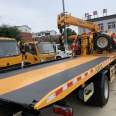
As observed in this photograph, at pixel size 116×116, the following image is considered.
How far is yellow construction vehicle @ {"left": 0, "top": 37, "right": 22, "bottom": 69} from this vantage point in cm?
957

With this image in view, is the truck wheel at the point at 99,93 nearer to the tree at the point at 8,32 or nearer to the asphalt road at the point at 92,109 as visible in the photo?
the asphalt road at the point at 92,109

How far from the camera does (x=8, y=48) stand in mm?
10172

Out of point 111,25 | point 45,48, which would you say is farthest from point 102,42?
point 111,25

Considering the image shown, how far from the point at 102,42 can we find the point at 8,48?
12.8 feet

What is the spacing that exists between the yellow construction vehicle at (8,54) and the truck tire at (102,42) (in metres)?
3.32

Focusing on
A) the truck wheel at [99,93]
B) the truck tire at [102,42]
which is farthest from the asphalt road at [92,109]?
the truck tire at [102,42]

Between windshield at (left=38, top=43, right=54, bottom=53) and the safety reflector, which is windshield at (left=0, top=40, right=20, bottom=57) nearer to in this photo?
windshield at (left=38, top=43, right=54, bottom=53)

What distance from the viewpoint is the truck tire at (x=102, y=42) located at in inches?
401

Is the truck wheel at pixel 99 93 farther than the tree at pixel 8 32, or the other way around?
the tree at pixel 8 32

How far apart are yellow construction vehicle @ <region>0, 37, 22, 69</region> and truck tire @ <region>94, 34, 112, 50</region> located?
3.32 meters

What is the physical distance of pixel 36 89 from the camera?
338 centimetres

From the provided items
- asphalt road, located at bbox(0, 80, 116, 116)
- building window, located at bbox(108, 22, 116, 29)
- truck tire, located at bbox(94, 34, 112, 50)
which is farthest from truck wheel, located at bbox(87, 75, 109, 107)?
building window, located at bbox(108, 22, 116, 29)

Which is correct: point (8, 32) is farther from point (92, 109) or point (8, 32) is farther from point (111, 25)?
point (92, 109)

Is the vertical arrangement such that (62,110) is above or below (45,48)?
below
